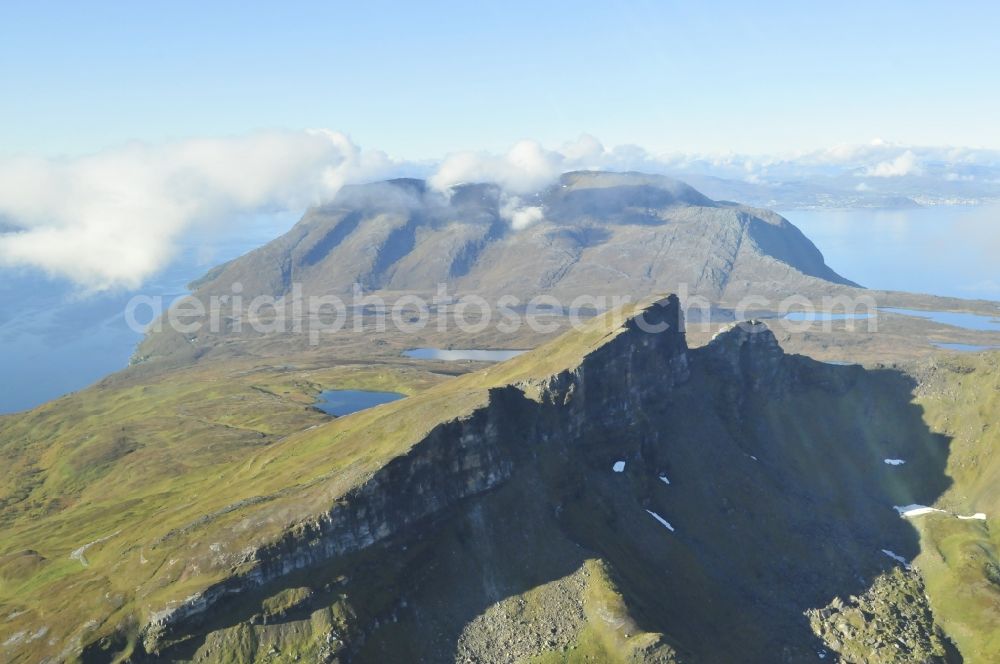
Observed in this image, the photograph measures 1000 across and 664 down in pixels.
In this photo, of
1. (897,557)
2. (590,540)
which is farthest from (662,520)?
(897,557)

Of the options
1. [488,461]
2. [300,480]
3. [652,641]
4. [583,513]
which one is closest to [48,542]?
[300,480]

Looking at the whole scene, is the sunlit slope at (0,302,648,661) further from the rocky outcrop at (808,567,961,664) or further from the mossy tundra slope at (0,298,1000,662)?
the rocky outcrop at (808,567,961,664)

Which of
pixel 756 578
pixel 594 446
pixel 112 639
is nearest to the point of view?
pixel 112 639

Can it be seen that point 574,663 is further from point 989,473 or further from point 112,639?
point 989,473

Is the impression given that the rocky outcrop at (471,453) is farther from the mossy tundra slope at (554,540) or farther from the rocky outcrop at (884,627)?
the rocky outcrop at (884,627)

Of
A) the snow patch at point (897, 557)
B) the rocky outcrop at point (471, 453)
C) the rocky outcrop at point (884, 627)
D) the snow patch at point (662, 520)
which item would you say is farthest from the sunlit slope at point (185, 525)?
the snow patch at point (897, 557)

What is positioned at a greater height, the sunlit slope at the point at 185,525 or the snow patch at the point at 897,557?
the sunlit slope at the point at 185,525
